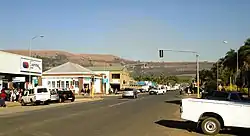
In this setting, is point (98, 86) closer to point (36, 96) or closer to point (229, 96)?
point (36, 96)

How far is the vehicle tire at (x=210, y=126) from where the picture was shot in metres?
17.5

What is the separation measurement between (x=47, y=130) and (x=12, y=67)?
35.7 m

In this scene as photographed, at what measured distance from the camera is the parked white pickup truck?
16875 mm

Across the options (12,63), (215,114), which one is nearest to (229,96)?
(215,114)

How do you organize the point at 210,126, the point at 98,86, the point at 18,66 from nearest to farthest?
the point at 210,126, the point at 18,66, the point at 98,86

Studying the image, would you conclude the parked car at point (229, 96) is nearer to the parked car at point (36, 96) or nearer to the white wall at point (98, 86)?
the parked car at point (36, 96)

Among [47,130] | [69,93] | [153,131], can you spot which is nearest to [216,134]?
[153,131]

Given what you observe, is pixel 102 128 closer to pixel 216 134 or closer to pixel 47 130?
pixel 47 130

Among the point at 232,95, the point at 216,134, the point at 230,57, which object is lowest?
the point at 216,134

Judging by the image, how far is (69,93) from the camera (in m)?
54.7

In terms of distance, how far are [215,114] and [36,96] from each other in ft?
96.9

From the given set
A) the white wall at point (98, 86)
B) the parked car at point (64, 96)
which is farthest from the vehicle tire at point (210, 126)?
the white wall at point (98, 86)

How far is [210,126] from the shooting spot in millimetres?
17672

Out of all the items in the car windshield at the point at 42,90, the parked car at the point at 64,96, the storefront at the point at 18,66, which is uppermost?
the storefront at the point at 18,66
